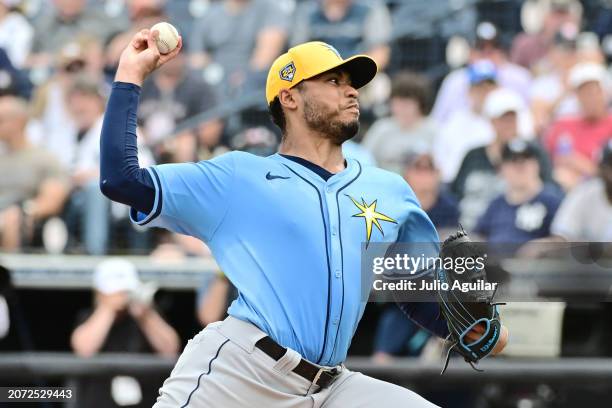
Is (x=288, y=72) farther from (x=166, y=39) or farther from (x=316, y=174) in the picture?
(x=166, y=39)

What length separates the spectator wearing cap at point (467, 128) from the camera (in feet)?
26.6

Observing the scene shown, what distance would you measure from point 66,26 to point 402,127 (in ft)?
11.3

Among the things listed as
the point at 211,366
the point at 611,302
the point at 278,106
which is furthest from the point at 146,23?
the point at 211,366

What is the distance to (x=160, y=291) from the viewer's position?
25.0 feet

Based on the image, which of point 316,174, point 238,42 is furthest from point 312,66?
point 238,42

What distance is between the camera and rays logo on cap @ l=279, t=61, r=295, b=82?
395 centimetres

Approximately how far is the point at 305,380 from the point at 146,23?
21.4 ft

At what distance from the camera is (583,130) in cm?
796

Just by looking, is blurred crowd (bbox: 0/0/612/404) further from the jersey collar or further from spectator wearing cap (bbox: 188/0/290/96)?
the jersey collar

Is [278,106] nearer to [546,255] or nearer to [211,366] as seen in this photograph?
[211,366]

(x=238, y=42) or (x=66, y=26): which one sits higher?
(x=238, y=42)

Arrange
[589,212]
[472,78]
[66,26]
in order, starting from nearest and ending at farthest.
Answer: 1. [589,212]
2. [472,78]
3. [66,26]

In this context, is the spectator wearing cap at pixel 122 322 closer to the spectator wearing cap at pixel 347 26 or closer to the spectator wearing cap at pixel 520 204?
the spectator wearing cap at pixel 520 204

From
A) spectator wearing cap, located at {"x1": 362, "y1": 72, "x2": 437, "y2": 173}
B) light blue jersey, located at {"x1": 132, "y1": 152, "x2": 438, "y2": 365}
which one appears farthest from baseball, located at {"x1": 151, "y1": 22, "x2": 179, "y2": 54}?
spectator wearing cap, located at {"x1": 362, "y1": 72, "x2": 437, "y2": 173}
